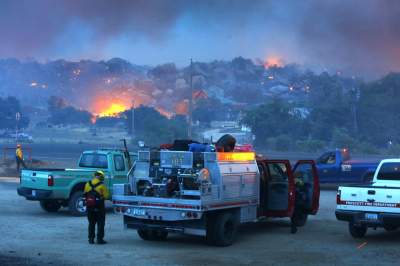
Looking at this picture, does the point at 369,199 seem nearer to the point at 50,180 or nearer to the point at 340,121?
the point at 50,180

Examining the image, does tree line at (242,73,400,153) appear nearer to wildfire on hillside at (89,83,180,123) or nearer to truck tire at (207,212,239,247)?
truck tire at (207,212,239,247)

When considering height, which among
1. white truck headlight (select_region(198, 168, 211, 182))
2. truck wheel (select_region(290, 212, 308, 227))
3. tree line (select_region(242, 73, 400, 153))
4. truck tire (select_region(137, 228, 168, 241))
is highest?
tree line (select_region(242, 73, 400, 153))

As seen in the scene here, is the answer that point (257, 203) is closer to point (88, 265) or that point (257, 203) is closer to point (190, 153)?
point (190, 153)

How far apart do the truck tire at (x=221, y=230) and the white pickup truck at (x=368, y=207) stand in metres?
2.27

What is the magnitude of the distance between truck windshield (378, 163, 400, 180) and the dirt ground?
1.25 meters

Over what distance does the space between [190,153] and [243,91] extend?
15560 centimetres

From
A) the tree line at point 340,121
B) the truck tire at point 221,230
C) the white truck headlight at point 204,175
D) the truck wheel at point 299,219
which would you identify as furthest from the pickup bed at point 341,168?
the tree line at point 340,121

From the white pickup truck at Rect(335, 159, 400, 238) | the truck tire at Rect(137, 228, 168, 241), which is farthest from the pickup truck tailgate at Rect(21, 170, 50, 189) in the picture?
the white pickup truck at Rect(335, 159, 400, 238)

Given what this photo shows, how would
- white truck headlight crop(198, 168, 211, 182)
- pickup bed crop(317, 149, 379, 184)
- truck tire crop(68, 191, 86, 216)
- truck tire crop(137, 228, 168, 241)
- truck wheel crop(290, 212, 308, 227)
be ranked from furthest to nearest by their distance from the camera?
1. pickup bed crop(317, 149, 379, 184)
2. truck tire crop(68, 191, 86, 216)
3. truck wheel crop(290, 212, 308, 227)
4. truck tire crop(137, 228, 168, 241)
5. white truck headlight crop(198, 168, 211, 182)

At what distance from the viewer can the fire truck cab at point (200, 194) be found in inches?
502

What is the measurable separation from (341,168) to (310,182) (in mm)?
10804

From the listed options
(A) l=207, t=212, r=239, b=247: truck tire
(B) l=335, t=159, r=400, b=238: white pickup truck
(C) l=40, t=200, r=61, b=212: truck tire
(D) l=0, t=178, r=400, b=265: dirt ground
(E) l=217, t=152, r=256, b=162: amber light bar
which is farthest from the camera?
(C) l=40, t=200, r=61, b=212: truck tire

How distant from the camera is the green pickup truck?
57.4 feet

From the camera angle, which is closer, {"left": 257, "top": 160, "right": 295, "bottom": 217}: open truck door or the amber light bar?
the amber light bar
